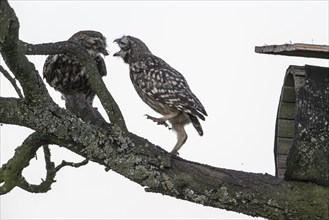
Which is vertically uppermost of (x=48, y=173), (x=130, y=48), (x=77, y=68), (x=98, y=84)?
(x=130, y=48)

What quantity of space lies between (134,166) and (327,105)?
99 cm

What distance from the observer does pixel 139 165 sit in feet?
11.4

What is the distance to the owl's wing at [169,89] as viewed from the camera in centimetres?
400

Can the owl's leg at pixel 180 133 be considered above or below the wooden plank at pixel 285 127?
below

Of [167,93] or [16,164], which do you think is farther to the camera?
[167,93]

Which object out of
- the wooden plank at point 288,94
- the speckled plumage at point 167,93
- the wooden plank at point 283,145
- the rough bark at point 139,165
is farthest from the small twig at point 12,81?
the wooden plank at point 283,145

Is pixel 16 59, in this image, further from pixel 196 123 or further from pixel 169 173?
pixel 196 123

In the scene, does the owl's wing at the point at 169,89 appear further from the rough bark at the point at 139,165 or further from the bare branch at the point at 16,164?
the bare branch at the point at 16,164

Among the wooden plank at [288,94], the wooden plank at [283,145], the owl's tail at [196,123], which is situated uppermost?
the wooden plank at [288,94]

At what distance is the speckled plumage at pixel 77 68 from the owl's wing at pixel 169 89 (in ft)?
1.15

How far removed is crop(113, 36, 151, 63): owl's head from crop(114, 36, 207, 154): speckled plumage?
66 millimetres

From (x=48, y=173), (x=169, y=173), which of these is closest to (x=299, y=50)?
(x=169, y=173)

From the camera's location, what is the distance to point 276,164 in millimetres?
4457

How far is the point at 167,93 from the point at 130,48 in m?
0.59
